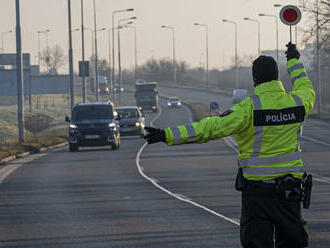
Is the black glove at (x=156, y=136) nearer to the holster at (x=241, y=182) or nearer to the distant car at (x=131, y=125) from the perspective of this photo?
the holster at (x=241, y=182)

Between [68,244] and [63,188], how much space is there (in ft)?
28.4

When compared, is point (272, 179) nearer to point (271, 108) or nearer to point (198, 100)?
point (271, 108)

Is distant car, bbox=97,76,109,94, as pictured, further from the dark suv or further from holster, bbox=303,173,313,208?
holster, bbox=303,173,313,208

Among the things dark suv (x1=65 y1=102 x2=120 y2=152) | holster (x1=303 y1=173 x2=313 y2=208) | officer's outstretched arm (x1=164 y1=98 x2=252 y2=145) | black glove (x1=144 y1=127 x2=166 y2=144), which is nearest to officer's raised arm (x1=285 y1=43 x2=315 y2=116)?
holster (x1=303 y1=173 x2=313 y2=208)

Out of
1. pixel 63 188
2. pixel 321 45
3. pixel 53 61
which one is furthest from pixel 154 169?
pixel 53 61

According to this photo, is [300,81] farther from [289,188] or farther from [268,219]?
[268,219]

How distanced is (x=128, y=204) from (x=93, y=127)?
20.0 metres

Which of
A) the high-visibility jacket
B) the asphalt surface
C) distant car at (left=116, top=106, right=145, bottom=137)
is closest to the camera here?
the high-visibility jacket

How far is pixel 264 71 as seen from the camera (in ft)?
23.9

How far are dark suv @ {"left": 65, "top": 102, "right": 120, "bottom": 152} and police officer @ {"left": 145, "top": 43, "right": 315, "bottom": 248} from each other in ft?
96.2

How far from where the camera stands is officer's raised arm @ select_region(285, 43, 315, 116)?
24.2 feet

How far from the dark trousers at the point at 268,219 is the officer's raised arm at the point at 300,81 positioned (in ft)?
2.44

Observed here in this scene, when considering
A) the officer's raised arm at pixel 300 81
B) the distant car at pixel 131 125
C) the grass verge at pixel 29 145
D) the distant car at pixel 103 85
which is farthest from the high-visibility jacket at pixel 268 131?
the distant car at pixel 103 85

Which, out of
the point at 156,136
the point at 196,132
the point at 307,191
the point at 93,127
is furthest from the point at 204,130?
the point at 93,127
